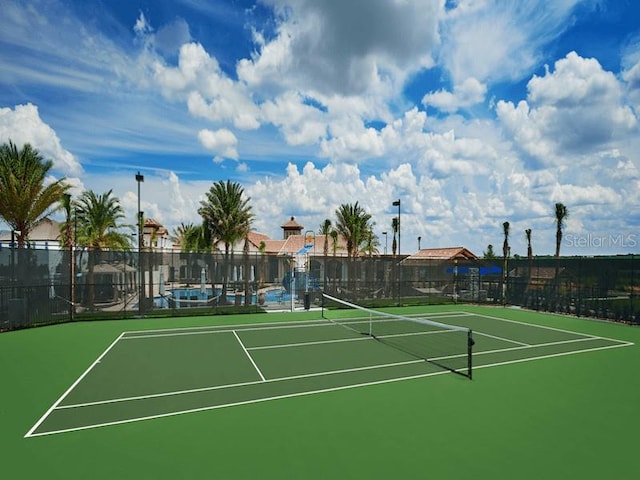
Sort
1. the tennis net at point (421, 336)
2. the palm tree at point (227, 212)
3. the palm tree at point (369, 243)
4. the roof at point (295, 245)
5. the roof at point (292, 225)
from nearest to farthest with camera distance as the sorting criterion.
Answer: the tennis net at point (421, 336), the palm tree at point (227, 212), the palm tree at point (369, 243), the roof at point (295, 245), the roof at point (292, 225)

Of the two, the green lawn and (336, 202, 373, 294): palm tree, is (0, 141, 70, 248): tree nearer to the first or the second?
the green lawn

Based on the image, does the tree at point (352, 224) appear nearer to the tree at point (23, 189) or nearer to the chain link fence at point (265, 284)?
the chain link fence at point (265, 284)

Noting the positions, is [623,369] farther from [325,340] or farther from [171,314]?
[171,314]

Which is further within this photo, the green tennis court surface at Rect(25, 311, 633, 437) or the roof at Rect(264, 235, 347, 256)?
the roof at Rect(264, 235, 347, 256)

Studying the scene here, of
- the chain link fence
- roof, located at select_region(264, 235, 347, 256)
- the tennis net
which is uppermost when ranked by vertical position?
roof, located at select_region(264, 235, 347, 256)

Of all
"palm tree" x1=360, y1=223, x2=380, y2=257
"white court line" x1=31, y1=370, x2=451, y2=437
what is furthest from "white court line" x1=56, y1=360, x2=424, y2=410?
"palm tree" x1=360, y1=223, x2=380, y2=257

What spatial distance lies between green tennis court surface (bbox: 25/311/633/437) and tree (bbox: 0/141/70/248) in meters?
9.14

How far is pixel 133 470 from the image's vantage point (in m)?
5.24

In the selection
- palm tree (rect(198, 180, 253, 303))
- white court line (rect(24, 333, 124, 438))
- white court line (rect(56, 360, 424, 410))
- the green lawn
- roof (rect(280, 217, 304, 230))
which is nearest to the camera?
the green lawn

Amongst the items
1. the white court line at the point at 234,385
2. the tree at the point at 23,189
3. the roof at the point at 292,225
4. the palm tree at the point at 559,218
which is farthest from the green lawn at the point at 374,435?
the roof at the point at 292,225

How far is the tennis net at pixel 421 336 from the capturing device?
10.7 meters

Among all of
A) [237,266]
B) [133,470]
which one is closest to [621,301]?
[237,266]

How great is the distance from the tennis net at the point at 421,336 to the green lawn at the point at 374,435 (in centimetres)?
138

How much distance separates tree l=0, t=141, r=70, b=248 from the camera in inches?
732
